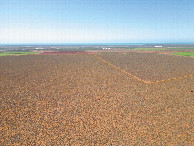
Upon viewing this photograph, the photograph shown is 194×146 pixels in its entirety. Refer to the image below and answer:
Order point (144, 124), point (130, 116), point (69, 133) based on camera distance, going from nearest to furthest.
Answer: point (69, 133), point (144, 124), point (130, 116)

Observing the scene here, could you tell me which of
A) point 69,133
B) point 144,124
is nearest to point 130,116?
point 144,124

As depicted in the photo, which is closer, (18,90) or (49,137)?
(49,137)

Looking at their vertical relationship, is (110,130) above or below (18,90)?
below

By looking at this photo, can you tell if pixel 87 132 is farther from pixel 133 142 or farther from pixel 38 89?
pixel 38 89

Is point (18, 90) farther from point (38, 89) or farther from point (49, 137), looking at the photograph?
point (49, 137)

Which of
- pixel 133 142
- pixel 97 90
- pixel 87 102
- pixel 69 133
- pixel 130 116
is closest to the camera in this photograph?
pixel 133 142

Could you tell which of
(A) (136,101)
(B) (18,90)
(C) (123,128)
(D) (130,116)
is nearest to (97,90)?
(A) (136,101)

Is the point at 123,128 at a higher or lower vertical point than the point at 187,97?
lower

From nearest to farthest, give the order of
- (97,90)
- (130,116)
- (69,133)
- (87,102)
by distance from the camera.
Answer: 1. (69,133)
2. (130,116)
3. (87,102)
4. (97,90)

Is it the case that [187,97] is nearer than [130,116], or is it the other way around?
[130,116]
